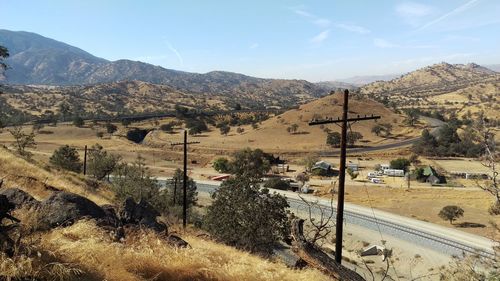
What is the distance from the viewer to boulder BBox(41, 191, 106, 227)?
11703mm

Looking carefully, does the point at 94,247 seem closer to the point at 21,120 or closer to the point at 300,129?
the point at 300,129

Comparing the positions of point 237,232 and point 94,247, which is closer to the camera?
point 94,247

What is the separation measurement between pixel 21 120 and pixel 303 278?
451 ft

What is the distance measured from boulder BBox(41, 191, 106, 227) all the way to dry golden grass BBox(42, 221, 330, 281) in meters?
1.79

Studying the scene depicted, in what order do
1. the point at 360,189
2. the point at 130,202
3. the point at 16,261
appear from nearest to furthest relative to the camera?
the point at 16,261 < the point at 130,202 < the point at 360,189

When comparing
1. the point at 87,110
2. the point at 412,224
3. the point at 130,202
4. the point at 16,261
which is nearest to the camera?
the point at 16,261

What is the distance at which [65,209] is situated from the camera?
40.4ft

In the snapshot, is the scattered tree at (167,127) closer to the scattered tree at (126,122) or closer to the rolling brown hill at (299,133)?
the rolling brown hill at (299,133)

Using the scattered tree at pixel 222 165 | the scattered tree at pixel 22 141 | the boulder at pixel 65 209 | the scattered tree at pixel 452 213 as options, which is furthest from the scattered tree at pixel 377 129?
the boulder at pixel 65 209

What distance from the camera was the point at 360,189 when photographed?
68.2 meters

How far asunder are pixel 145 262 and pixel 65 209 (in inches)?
197

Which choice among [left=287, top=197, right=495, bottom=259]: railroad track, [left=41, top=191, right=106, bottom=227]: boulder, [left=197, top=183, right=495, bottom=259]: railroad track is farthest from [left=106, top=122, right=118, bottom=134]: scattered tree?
[left=41, top=191, right=106, bottom=227]: boulder

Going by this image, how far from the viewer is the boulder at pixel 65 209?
11.7 m

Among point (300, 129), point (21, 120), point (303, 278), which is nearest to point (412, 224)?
point (303, 278)
